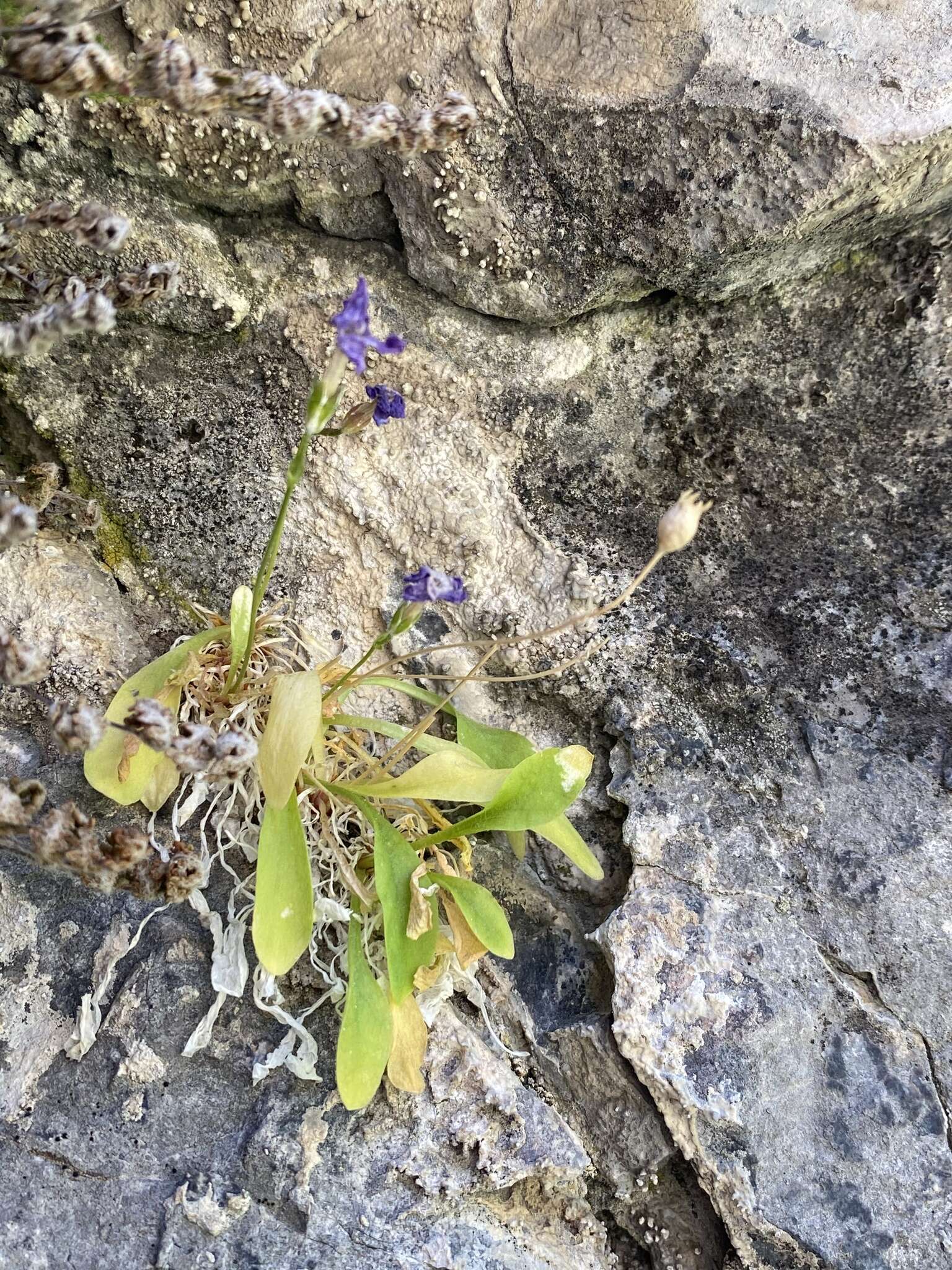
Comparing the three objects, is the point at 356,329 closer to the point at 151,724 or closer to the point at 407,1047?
the point at 151,724

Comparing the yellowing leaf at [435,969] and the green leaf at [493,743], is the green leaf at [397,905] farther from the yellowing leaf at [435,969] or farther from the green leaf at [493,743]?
the green leaf at [493,743]

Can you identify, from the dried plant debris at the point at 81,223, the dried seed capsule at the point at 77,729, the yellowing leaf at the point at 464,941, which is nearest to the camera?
the dried seed capsule at the point at 77,729

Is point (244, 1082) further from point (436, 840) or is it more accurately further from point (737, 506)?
point (737, 506)

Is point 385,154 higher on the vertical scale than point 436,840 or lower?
higher

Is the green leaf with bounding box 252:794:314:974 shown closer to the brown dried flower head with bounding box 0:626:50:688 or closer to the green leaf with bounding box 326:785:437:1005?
the green leaf with bounding box 326:785:437:1005

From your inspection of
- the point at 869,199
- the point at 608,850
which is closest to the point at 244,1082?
the point at 608,850

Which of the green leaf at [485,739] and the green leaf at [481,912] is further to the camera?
the green leaf at [485,739]

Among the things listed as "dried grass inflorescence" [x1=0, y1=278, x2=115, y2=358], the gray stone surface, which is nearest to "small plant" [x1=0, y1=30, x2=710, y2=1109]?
"dried grass inflorescence" [x1=0, y1=278, x2=115, y2=358]

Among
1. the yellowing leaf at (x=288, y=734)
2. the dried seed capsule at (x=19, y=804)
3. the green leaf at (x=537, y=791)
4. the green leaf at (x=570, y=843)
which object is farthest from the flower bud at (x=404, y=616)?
the dried seed capsule at (x=19, y=804)
